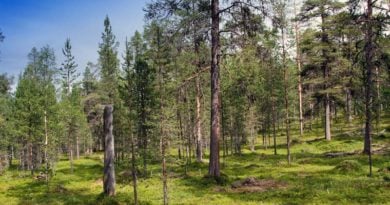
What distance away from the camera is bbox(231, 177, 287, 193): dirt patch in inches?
778

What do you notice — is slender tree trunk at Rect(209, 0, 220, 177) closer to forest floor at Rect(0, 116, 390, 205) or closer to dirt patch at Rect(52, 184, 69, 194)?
forest floor at Rect(0, 116, 390, 205)

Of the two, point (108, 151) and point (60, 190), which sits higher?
point (108, 151)

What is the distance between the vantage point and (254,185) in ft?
68.1

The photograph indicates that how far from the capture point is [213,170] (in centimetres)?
2205

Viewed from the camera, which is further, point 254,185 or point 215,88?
point 215,88

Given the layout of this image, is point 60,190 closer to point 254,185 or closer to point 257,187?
point 254,185

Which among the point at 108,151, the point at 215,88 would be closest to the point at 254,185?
the point at 215,88

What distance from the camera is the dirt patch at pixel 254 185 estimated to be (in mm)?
19756

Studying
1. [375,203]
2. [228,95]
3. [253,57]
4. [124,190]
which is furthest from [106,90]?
[375,203]

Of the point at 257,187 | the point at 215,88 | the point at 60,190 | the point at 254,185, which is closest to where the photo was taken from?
the point at 257,187

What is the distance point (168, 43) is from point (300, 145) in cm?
2831

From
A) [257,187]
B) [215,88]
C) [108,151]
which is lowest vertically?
[257,187]

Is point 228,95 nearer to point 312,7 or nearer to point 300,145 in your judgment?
point 300,145

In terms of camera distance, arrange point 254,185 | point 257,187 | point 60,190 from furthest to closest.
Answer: point 60,190 → point 254,185 → point 257,187
